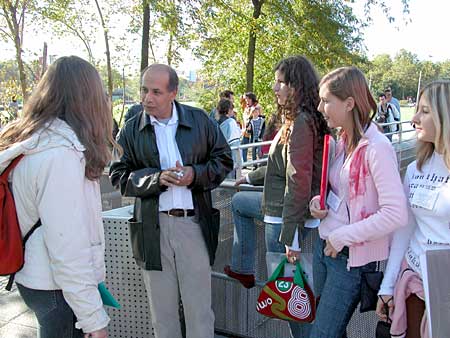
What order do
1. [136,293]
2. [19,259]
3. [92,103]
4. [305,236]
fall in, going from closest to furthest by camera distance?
1. [19,259]
2. [92,103]
3. [305,236]
4. [136,293]

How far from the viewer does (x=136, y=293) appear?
11.6 ft

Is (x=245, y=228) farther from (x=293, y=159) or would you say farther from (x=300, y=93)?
(x=300, y=93)

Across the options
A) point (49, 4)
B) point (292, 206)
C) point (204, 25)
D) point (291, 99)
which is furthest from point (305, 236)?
point (49, 4)

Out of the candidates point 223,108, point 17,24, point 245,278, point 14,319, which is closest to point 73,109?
point 245,278

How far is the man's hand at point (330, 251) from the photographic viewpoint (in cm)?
240

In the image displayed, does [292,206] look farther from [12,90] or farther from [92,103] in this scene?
[12,90]

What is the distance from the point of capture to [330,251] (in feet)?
7.95

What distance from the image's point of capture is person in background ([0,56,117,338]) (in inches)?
74.5

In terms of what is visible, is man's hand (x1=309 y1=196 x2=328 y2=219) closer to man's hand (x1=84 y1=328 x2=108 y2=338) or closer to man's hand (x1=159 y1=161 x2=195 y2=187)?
man's hand (x1=159 y1=161 x2=195 y2=187)

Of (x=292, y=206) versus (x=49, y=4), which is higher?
(x=49, y=4)

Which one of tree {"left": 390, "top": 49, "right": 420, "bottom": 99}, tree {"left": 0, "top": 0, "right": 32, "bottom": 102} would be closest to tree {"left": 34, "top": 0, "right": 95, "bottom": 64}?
tree {"left": 0, "top": 0, "right": 32, "bottom": 102}

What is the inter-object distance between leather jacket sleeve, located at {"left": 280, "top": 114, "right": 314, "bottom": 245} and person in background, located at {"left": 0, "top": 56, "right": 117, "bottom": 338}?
107 cm

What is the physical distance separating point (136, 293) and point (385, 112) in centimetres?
1294

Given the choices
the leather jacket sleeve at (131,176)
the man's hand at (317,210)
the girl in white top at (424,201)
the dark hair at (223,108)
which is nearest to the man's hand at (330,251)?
the man's hand at (317,210)
